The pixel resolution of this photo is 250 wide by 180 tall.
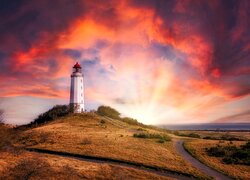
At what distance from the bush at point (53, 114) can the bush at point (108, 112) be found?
46.1ft

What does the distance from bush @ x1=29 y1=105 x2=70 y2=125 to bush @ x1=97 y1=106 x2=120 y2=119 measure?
14055mm

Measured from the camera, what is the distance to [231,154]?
43.7 m

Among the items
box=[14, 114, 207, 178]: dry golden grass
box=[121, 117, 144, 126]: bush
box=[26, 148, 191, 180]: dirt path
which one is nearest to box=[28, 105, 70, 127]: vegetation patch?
box=[14, 114, 207, 178]: dry golden grass

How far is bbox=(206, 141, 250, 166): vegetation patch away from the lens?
40150 millimetres

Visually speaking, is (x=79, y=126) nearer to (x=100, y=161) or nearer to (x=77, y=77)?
(x=77, y=77)

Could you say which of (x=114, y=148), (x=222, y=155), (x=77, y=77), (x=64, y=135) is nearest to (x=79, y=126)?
(x=64, y=135)

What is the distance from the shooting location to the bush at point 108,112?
97812mm

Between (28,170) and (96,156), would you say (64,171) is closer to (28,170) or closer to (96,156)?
(28,170)

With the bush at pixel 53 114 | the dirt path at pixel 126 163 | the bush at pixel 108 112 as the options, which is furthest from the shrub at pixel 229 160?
the bush at pixel 108 112

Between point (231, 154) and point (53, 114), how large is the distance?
5967 cm

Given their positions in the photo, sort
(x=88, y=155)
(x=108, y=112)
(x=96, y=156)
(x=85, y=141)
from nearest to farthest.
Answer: (x=96, y=156)
(x=88, y=155)
(x=85, y=141)
(x=108, y=112)

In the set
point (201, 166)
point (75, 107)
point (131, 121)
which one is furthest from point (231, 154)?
point (75, 107)

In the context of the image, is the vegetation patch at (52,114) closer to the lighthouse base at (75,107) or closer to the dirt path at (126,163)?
the lighthouse base at (75,107)

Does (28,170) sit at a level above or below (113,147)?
below
